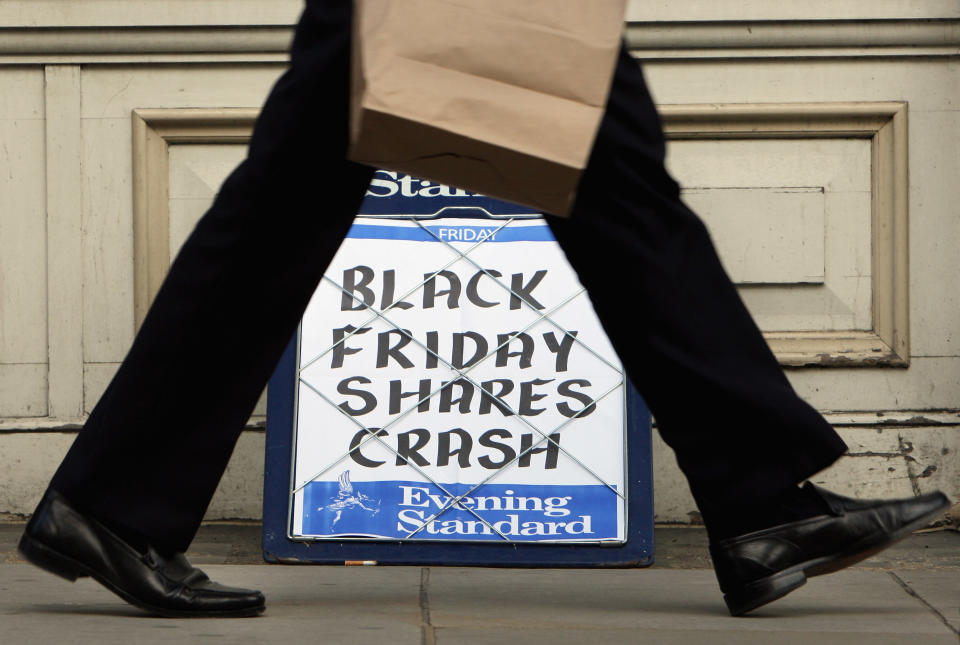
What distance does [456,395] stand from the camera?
97.3 inches

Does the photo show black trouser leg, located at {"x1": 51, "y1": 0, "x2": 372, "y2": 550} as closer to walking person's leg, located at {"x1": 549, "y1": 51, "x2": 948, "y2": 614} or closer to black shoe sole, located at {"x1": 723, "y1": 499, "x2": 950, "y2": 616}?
walking person's leg, located at {"x1": 549, "y1": 51, "x2": 948, "y2": 614}

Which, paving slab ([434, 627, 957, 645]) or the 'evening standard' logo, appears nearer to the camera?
paving slab ([434, 627, 957, 645])

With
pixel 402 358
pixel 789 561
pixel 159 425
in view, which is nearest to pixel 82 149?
pixel 402 358

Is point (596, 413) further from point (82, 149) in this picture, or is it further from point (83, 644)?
point (82, 149)

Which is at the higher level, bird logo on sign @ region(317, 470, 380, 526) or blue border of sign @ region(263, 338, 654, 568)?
bird logo on sign @ region(317, 470, 380, 526)

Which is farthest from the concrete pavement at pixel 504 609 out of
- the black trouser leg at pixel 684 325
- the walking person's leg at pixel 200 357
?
the black trouser leg at pixel 684 325

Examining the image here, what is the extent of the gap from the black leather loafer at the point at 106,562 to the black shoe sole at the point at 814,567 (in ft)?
2.44

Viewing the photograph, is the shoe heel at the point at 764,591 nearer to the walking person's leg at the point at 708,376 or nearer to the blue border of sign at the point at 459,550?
the walking person's leg at the point at 708,376

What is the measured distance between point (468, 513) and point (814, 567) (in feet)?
2.61

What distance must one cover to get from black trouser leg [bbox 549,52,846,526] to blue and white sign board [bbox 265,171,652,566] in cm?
64

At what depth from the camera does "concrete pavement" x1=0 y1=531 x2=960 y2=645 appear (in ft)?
5.34

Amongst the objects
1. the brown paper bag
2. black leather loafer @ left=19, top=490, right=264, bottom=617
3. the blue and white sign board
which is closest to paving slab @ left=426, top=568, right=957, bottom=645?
the blue and white sign board

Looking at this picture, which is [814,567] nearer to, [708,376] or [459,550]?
[708,376]

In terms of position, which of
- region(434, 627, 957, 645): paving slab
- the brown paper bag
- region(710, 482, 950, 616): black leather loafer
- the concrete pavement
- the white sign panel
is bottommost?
region(434, 627, 957, 645): paving slab
